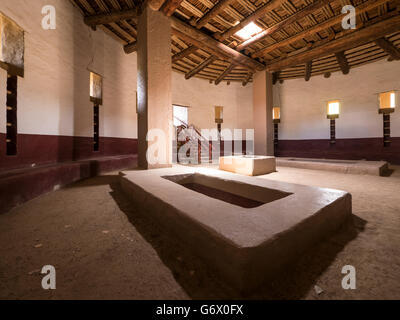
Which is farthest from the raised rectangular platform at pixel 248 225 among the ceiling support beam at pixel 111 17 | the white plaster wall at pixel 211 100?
the white plaster wall at pixel 211 100

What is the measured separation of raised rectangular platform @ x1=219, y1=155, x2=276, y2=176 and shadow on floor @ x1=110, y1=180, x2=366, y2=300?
3.56m

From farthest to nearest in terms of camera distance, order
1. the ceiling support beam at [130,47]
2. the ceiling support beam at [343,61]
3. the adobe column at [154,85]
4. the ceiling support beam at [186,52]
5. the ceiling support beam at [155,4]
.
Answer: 1. the ceiling support beam at [343,61]
2. the ceiling support beam at [186,52]
3. the ceiling support beam at [130,47]
4. the adobe column at [154,85]
5. the ceiling support beam at [155,4]

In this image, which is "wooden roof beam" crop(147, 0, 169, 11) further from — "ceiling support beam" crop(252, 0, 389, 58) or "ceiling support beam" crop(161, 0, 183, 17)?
"ceiling support beam" crop(252, 0, 389, 58)

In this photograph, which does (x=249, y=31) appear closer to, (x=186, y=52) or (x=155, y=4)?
(x=186, y=52)

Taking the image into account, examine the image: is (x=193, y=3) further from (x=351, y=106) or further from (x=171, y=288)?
(x=351, y=106)

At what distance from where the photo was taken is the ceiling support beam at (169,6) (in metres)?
4.87

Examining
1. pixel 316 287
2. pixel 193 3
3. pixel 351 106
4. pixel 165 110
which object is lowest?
pixel 316 287

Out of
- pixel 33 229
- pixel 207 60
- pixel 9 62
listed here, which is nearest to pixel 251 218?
pixel 33 229

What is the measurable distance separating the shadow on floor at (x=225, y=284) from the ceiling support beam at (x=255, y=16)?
6.16 metres

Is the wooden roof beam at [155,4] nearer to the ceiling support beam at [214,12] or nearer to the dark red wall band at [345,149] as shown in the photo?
the ceiling support beam at [214,12]

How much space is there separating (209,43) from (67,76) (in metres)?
4.97

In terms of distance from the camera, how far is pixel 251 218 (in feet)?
5.49

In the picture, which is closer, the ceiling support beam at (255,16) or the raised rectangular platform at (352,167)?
the ceiling support beam at (255,16)

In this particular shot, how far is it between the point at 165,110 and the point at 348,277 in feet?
16.7
